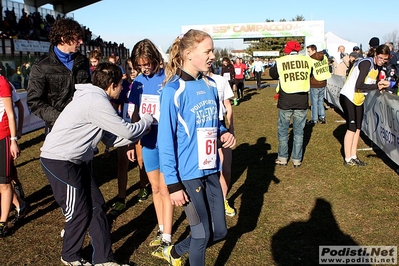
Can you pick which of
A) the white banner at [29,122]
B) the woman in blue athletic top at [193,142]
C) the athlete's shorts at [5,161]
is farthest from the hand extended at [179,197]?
the white banner at [29,122]

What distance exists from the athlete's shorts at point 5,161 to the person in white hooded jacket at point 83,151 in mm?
1257

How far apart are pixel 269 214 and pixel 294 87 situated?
256 cm

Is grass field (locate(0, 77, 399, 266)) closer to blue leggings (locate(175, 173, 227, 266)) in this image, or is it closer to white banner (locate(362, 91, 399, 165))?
white banner (locate(362, 91, 399, 165))

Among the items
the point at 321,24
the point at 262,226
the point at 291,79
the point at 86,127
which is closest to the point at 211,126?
the point at 86,127

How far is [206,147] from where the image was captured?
2805mm

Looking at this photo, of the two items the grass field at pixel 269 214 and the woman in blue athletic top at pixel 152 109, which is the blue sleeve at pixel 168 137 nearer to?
the woman in blue athletic top at pixel 152 109

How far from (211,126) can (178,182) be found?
0.48m

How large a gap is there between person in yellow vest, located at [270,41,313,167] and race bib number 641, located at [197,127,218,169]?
13.1 ft

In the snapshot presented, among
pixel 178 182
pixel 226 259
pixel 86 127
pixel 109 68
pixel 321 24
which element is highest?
pixel 321 24

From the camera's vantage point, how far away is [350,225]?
14.3 feet

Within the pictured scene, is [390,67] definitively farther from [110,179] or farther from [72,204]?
[72,204]

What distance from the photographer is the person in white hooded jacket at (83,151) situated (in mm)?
3074

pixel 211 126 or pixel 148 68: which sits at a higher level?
pixel 148 68

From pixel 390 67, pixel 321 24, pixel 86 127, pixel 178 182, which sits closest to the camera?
pixel 178 182
